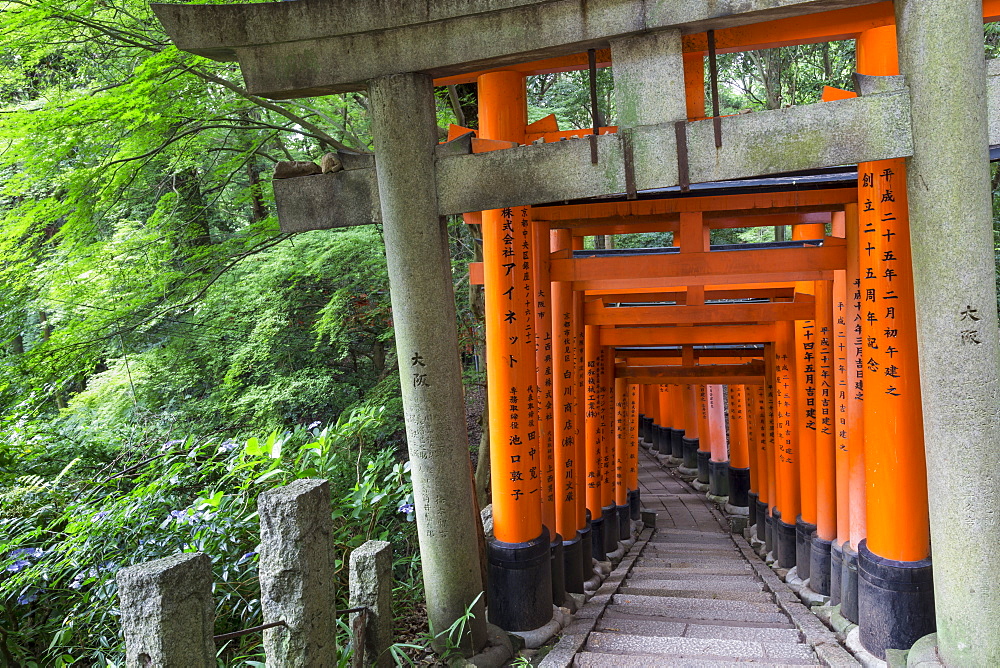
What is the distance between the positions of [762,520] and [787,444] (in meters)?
3.24

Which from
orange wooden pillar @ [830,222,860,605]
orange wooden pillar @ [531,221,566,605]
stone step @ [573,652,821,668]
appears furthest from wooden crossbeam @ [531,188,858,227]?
stone step @ [573,652,821,668]

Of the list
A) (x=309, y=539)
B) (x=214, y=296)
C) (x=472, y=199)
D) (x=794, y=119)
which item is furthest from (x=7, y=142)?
(x=794, y=119)

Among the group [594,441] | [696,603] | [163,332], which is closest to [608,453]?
[594,441]

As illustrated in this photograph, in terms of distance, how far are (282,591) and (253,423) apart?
636cm

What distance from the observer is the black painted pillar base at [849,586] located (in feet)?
18.4

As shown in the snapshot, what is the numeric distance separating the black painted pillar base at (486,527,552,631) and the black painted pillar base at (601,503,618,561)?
4924 mm

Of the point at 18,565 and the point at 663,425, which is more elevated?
the point at 18,565

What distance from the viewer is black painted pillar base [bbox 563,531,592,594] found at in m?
7.12

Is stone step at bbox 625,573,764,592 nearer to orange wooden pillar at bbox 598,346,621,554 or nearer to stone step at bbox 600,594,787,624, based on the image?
stone step at bbox 600,594,787,624

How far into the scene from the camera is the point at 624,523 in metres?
12.2

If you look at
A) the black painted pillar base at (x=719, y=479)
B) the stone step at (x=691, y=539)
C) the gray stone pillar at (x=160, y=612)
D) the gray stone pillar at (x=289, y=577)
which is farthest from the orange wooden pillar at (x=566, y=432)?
the black painted pillar base at (x=719, y=479)

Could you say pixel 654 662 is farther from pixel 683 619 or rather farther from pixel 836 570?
pixel 836 570

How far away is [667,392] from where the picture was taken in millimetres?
21828

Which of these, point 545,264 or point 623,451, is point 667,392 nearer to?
point 623,451
